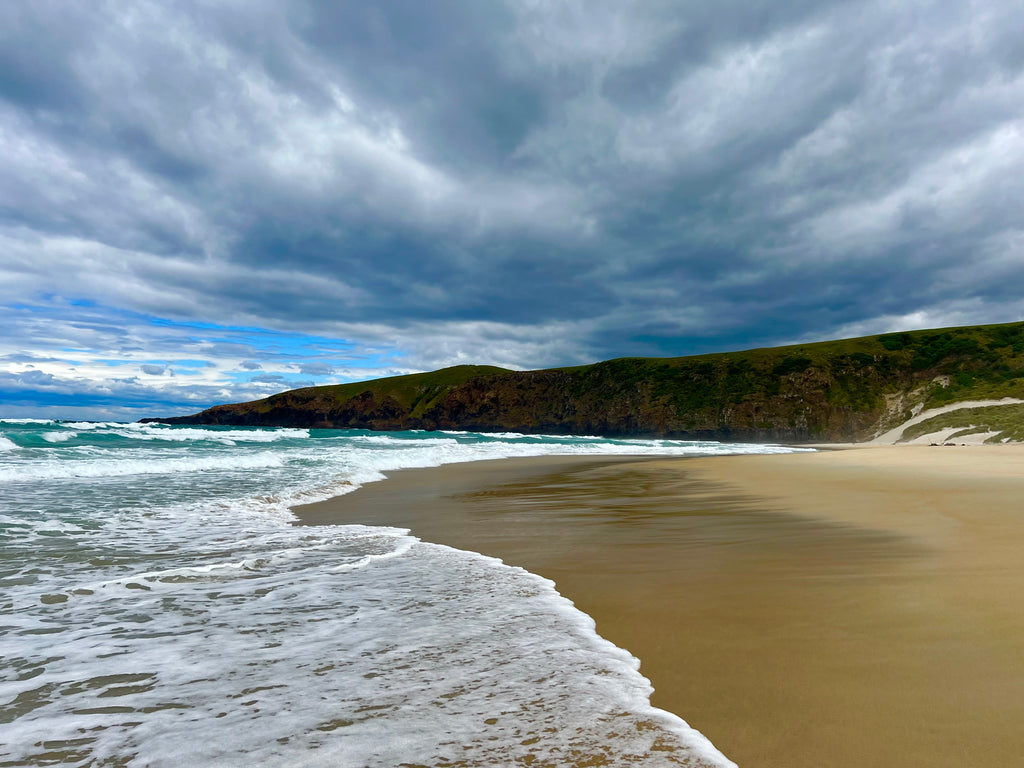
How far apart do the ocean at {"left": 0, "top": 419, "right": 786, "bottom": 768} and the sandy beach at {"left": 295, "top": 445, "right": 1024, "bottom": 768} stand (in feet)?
1.12

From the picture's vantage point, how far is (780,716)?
2.34 m

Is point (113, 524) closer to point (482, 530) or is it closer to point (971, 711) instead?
point (482, 530)

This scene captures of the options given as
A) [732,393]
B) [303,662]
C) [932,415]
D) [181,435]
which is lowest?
[303,662]

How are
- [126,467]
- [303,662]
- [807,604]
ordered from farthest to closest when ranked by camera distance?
[126,467]
[807,604]
[303,662]

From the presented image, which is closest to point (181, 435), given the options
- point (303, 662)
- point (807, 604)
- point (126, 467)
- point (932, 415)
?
point (126, 467)

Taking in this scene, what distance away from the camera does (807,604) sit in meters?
3.84

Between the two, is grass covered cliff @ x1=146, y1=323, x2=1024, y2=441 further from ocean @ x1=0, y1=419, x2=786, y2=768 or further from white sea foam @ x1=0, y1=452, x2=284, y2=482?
ocean @ x1=0, y1=419, x2=786, y2=768

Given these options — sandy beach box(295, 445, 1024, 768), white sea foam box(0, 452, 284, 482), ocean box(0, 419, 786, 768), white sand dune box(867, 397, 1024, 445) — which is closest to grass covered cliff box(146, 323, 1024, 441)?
white sand dune box(867, 397, 1024, 445)

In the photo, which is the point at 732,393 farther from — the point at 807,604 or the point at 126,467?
the point at 807,604

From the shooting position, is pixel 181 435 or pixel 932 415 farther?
pixel 932 415

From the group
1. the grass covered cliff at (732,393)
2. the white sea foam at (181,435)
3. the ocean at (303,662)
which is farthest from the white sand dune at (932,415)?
the white sea foam at (181,435)

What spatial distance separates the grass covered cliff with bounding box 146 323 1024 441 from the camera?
58.5 meters

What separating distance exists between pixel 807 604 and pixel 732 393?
71.4 m

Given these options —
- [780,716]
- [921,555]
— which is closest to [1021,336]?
[921,555]
